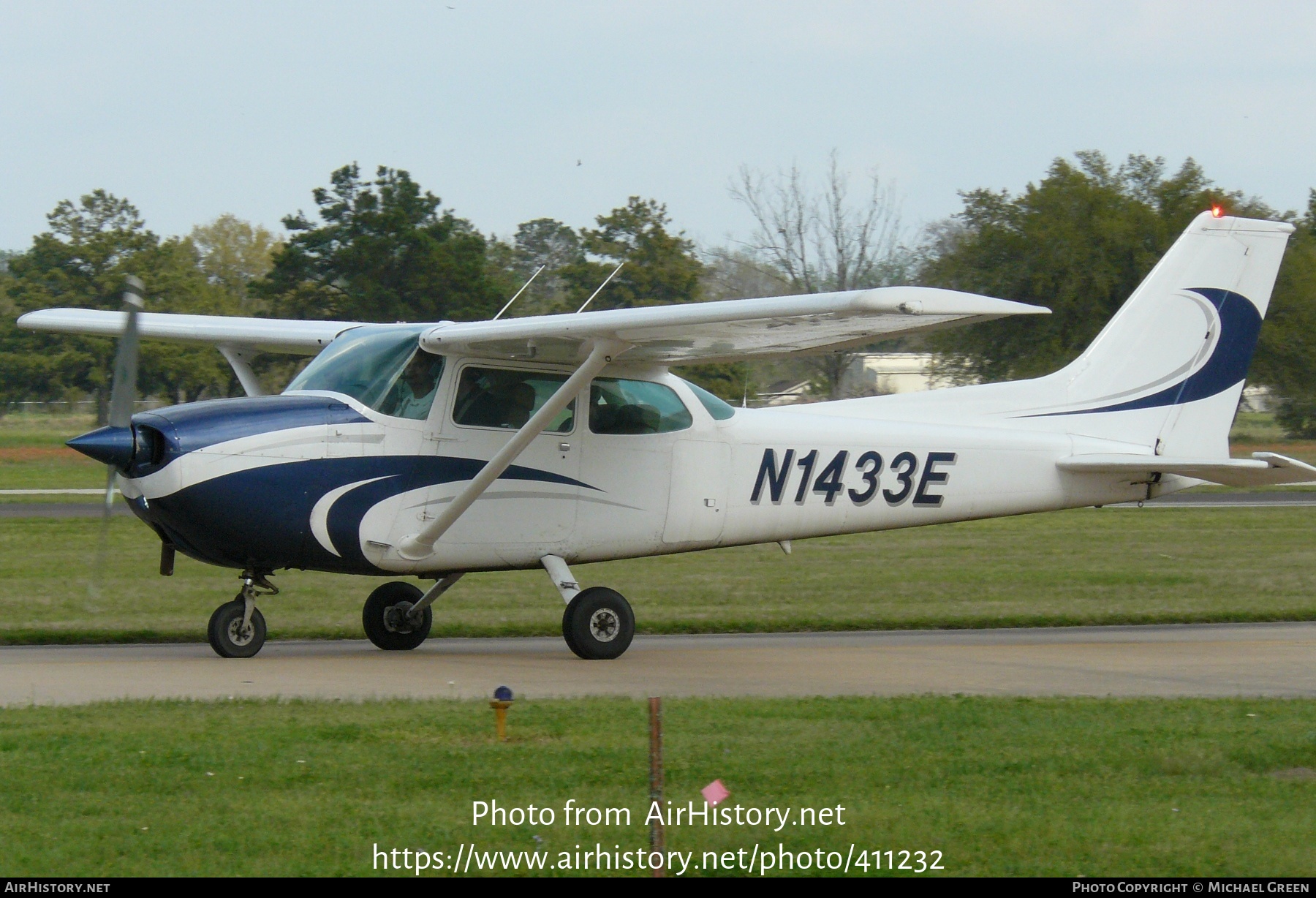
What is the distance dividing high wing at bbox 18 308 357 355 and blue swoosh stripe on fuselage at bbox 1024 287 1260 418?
22.0 ft

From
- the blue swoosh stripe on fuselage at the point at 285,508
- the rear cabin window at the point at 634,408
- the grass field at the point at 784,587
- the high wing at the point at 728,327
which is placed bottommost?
the grass field at the point at 784,587

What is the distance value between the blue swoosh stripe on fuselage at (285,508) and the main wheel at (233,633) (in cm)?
38

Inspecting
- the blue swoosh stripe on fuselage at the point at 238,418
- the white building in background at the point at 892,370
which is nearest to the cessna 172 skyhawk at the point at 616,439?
the blue swoosh stripe on fuselage at the point at 238,418

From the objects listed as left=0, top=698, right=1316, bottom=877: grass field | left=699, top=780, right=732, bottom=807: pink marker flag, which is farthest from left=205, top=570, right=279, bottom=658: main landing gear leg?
left=699, top=780, right=732, bottom=807: pink marker flag

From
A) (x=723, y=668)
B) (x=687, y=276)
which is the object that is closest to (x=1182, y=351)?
(x=723, y=668)

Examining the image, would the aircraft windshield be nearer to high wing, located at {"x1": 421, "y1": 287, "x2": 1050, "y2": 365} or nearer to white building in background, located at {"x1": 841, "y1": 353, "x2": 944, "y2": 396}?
high wing, located at {"x1": 421, "y1": 287, "x2": 1050, "y2": 365}

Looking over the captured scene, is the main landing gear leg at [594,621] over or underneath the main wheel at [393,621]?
over

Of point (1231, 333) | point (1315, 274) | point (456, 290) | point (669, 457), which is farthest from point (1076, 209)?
point (669, 457)

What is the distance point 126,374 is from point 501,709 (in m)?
4.46

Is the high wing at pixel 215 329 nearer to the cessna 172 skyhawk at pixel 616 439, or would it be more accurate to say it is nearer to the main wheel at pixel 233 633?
the cessna 172 skyhawk at pixel 616 439

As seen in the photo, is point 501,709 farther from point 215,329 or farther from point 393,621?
point 215,329

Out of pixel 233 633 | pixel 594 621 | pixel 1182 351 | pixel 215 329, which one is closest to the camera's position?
pixel 233 633

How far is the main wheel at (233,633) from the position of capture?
34.6 ft

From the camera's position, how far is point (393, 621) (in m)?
11.7
